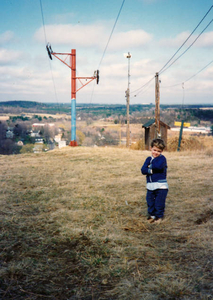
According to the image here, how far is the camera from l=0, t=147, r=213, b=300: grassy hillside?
246cm

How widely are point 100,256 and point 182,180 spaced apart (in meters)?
5.03

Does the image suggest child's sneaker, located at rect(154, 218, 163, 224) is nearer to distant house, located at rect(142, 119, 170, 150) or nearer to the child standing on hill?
the child standing on hill

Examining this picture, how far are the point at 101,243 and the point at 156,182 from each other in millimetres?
1480

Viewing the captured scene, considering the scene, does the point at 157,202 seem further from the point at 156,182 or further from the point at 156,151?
the point at 156,151

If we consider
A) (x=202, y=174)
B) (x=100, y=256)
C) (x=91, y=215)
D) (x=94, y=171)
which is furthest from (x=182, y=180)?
(x=100, y=256)

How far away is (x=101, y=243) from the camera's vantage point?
3445 mm

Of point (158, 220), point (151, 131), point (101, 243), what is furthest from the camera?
point (151, 131)

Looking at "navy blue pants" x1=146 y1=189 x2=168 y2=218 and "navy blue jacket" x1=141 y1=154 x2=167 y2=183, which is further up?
"navy blue jacket" x1=141 y1=154 x2=167 y2=183

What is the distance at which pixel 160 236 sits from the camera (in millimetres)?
3734

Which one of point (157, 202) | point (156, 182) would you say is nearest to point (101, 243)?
point (157, 202)

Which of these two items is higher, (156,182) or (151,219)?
(156,182)

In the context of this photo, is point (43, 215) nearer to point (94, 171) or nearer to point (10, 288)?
point (10, 288)

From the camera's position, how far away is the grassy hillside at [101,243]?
2.46 metres

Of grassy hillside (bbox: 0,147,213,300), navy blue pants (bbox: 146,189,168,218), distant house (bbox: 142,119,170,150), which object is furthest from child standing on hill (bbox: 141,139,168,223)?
distant house (bbox: 142,119,170,150)
